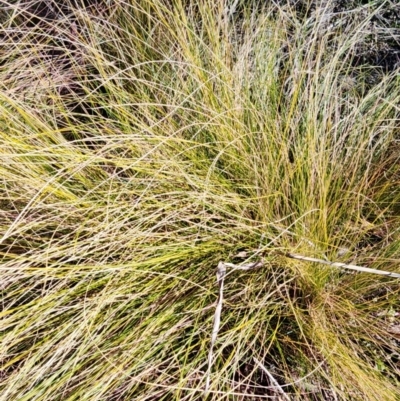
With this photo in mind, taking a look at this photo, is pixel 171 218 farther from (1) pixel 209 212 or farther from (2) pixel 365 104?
(2) pixel 365 104

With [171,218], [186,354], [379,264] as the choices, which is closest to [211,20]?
[171,218]

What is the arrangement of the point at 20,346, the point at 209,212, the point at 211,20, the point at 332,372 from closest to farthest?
the point at 332,372, the point at 20,346, the point at 209,212, the point at 211,20

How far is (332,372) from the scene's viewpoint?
108 cm

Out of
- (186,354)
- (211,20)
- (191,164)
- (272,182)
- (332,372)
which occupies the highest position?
(211,20)

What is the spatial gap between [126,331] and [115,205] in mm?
262

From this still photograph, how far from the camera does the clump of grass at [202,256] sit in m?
1.09

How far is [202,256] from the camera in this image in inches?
48.3

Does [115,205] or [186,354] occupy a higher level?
[115,205]

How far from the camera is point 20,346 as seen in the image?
1.18 metres

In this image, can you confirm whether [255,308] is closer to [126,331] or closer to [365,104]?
[126,331]

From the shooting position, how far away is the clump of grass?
1.09m

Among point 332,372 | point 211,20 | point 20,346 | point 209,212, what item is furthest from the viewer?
point 211,20

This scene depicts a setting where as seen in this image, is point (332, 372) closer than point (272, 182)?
Yes

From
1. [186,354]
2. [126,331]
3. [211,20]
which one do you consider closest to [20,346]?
[126,331]
